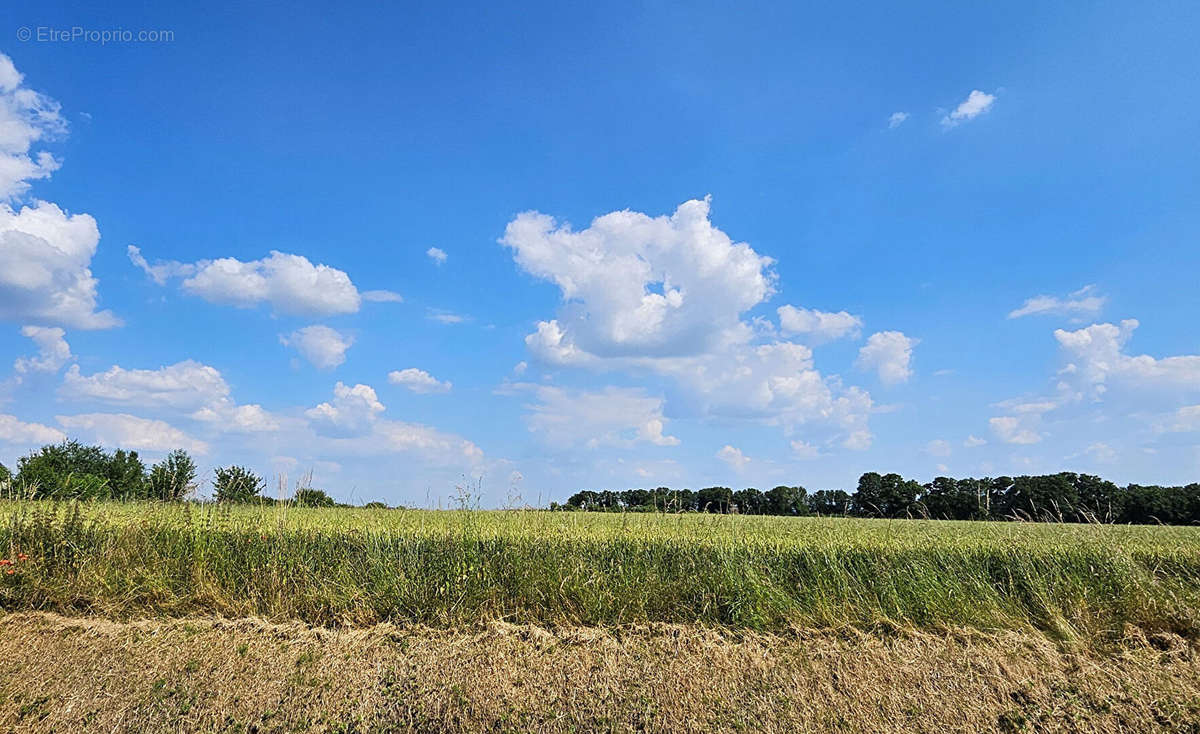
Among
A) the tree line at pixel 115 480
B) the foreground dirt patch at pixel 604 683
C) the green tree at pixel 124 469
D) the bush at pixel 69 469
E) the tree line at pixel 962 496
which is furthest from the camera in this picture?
the tree line at pixel 962 496

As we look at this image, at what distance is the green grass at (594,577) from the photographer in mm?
6520

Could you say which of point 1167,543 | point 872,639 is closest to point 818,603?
point 872,639

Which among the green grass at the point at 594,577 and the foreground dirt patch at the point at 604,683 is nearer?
the foreground dirt patch at the point at 604,683

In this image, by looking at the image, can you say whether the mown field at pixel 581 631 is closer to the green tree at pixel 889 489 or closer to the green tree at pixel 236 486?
the green tree at pixel 236 486

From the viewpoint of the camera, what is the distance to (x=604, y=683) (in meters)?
5.59

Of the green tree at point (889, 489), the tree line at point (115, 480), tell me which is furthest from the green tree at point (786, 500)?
the tree line at point (115, 480)

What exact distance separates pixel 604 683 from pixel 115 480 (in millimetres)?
18664

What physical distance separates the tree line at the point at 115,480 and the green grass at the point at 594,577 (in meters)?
1.61

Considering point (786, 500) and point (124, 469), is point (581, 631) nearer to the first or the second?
point (124, 469)

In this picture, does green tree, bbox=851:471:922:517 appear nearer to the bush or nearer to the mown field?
the mown field

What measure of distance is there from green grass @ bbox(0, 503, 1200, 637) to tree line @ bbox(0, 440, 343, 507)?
63.6 inches

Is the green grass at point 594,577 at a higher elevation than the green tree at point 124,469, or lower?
lower

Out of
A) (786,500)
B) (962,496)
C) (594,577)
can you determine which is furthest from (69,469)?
(962,496)

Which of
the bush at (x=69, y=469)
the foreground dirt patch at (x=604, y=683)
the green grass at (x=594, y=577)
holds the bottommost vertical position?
the foreground dirt patch at (x=604, y=683)
